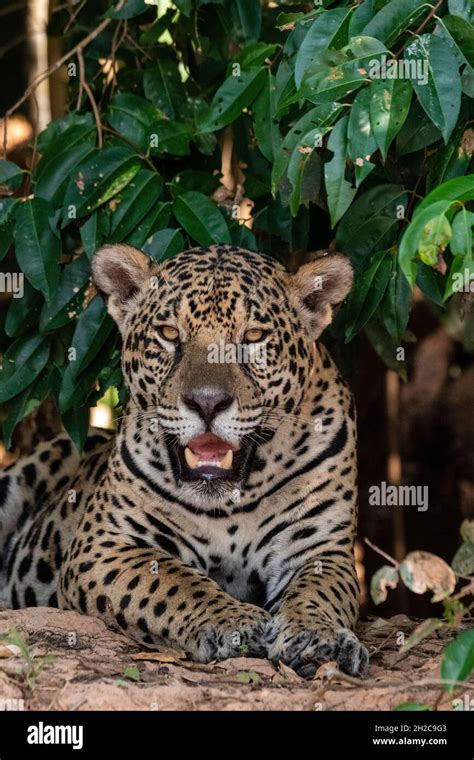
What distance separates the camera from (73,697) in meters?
5.30

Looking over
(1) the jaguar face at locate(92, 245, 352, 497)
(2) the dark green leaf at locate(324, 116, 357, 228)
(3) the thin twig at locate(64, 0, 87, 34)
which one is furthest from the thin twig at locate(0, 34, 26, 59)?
(2) the dark green leaf at locate(324, 116, 357, 228)

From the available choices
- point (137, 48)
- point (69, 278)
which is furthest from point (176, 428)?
point (137, 48)

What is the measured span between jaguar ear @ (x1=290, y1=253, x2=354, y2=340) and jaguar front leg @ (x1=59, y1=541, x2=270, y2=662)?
4.97 ft

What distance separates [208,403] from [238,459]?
0.49 meters

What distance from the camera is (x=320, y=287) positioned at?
287 inches

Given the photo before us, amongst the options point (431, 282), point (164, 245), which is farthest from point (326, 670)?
point (164, 245)

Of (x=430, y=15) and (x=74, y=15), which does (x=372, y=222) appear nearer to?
(x=430, y=15)

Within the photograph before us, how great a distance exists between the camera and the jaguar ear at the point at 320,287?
23.6 ft

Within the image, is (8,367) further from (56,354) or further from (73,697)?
(73,697)

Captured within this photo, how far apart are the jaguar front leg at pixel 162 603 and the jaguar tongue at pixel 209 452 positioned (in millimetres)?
590

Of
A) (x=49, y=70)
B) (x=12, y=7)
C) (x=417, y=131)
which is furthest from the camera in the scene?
(x=12, y=7)

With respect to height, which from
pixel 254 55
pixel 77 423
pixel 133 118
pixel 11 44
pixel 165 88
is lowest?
pixel 77 423

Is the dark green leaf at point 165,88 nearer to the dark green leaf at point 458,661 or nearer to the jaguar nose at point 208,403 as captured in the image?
the jaguar nose at point 208,403

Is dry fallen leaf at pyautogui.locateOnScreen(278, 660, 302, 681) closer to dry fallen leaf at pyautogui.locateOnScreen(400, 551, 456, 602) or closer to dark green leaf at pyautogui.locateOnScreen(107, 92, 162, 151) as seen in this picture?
dry fallen leaf at pyautogui.locateOnScreen(400, 551, 456, 602)
